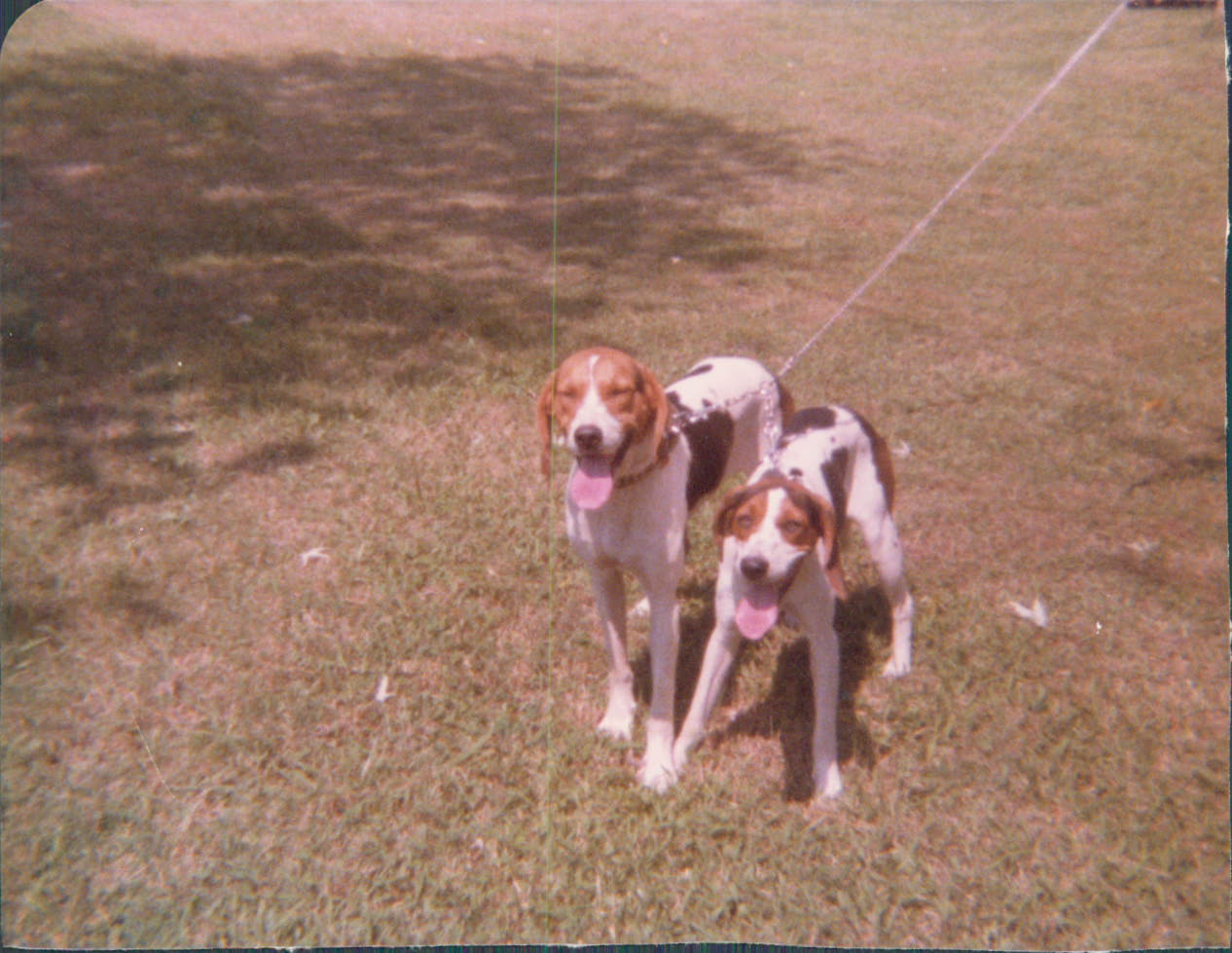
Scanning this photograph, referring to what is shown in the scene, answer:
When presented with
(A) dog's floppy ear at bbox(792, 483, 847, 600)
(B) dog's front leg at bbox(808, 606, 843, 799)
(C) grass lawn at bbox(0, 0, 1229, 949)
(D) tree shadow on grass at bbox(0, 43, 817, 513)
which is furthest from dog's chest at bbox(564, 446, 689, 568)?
(D) tree shadow on grass at bbox(0, 43, 817, 513)

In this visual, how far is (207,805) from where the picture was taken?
10.5ft

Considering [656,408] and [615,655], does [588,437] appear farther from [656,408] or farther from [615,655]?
[615,655]

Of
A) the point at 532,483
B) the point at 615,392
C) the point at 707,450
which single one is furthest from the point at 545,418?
the point at 532,483

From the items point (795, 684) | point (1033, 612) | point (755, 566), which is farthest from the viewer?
point (1033, 612)

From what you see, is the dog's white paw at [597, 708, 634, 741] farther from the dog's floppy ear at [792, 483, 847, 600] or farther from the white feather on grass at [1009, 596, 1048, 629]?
the white feather on grass at [1009, 596, 1048, 629]

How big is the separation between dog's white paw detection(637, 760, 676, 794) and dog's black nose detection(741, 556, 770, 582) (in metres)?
0.96

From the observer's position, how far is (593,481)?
9.28 feet

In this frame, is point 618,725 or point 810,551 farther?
point 618,725

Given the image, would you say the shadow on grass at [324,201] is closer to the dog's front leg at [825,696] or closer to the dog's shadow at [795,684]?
the dog's shadow at [795,684]

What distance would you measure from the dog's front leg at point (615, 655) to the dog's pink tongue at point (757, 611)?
1.77 ft

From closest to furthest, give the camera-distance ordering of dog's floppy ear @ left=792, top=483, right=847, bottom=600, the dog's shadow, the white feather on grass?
dog's floppy ear @ left=792, top=483, right=847, bottom=600 → the dog's shadow → the white feather on grass

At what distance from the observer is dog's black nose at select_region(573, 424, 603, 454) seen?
273cm

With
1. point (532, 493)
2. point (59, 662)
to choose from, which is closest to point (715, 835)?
point (532, 493)

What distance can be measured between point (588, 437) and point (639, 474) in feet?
0.95
